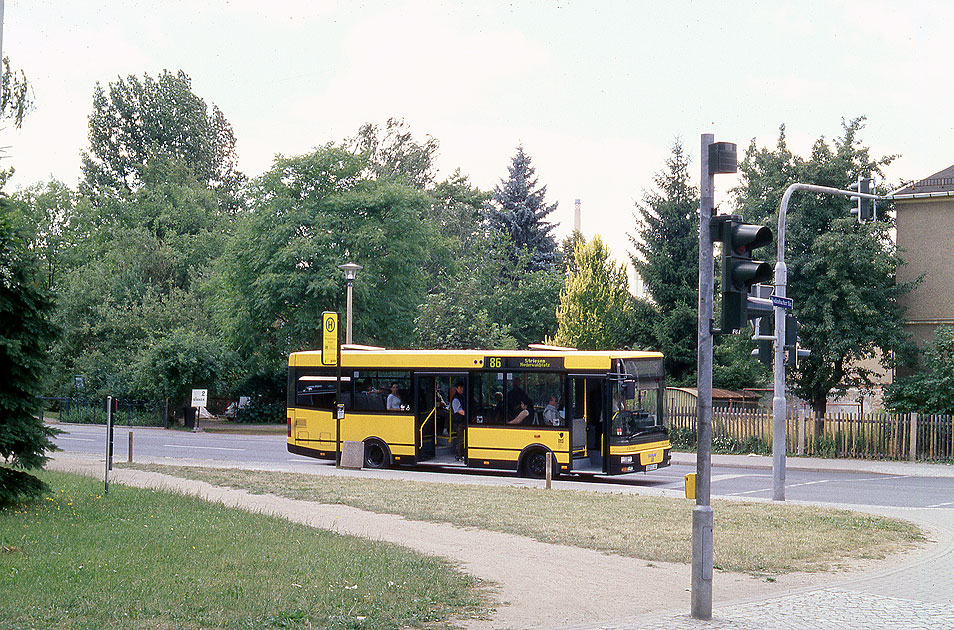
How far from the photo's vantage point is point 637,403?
21.4 meters

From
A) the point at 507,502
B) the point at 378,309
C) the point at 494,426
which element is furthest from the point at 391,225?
the point at 507,502

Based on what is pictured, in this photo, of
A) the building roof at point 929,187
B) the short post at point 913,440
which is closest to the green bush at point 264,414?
the building roof at point 929,187

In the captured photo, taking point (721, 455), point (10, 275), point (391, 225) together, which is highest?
point (391, 225)

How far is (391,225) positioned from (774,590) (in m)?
36.0

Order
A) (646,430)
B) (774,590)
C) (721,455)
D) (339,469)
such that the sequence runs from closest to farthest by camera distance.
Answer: (774,590) → (646,430) → (339,469) → (721,455)

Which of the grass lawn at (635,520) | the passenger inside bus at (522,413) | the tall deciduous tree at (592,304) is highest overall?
the tall deciduous tree at (592,304)

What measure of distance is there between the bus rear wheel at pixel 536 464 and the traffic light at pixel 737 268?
1325cm

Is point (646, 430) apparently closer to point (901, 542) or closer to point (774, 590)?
point (901, 542)

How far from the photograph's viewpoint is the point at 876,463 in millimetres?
28641

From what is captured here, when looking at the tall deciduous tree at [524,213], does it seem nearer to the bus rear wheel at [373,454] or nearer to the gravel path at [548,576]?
the bus rear wheel at [373,454]

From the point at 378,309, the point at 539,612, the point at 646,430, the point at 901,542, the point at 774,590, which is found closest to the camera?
the point at 539,612

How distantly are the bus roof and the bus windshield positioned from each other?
0.27m

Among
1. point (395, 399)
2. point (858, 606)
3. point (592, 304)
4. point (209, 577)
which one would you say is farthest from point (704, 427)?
point (592, 304)

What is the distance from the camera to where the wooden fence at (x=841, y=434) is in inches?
1138
